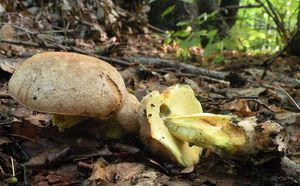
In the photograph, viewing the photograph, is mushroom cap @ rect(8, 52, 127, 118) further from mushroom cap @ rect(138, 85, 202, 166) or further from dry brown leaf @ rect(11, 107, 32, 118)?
dry brown leaf @ rect(11, 107, 32, 118)

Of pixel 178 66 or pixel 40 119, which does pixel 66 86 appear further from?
pixel 178 66

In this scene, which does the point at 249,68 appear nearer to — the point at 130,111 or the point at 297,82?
the point at 297,82

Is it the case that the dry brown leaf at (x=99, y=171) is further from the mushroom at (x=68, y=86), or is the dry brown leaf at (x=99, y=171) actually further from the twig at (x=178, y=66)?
the twig at (x=178, y=66)

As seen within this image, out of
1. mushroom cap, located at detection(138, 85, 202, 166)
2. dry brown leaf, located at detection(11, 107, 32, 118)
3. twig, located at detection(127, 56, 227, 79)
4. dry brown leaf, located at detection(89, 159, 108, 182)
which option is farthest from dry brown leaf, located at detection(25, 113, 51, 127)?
twig, located at detection(127, 56, 227, 79)

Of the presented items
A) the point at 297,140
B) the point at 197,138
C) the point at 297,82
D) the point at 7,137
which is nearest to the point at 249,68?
the point at 297,82

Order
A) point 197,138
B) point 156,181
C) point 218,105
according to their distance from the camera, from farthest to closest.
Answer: point 218,105 → point 197,138 → point 156,181

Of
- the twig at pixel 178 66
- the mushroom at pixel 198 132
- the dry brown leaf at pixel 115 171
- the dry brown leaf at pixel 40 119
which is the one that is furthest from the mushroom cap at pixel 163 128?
the twig at pixel 178 66
